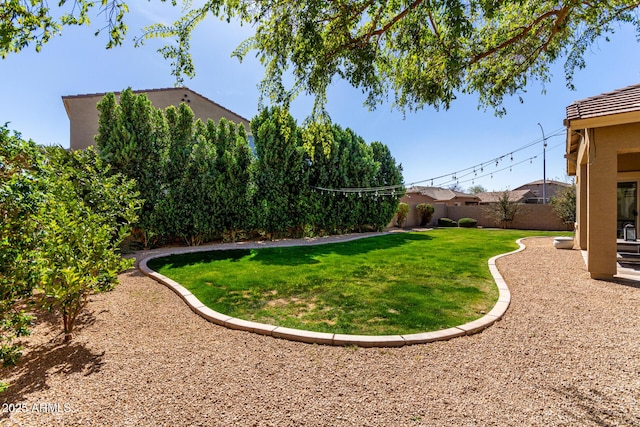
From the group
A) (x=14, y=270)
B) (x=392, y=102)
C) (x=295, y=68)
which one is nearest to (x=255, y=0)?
(x=295, y=68)

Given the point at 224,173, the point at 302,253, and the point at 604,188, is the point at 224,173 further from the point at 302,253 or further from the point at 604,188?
the point at 604,188

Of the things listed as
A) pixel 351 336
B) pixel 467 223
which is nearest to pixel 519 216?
pixel 467 223

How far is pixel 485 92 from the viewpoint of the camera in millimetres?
6641

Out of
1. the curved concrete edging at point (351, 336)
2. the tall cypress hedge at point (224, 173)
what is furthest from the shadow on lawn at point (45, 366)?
the tall cypress hedge at point (224, 173)

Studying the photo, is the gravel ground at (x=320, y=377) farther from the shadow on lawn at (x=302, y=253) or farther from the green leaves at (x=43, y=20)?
the shadow on lawn at (x=302, y=253)

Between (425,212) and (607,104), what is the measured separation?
16.7 m

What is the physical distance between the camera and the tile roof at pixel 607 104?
18.4 feet

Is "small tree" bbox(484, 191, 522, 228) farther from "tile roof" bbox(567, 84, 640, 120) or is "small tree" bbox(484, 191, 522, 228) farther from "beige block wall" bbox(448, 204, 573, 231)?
"tile roof" bbox(567, 84, 640, 120)

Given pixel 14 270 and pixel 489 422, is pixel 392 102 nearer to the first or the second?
pixel 489 422

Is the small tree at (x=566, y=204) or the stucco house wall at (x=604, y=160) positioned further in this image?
the small tree at (x=566, y=204)

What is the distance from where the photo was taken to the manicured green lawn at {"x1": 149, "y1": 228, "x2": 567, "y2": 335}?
12.5 feet

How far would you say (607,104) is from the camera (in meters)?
5.99

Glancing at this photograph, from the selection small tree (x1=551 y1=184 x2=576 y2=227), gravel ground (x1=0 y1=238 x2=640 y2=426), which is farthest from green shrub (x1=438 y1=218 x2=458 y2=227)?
gravel ground (x1=0 y1=238 x2=640 y2=426)

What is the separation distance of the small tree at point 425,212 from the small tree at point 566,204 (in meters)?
7.44
